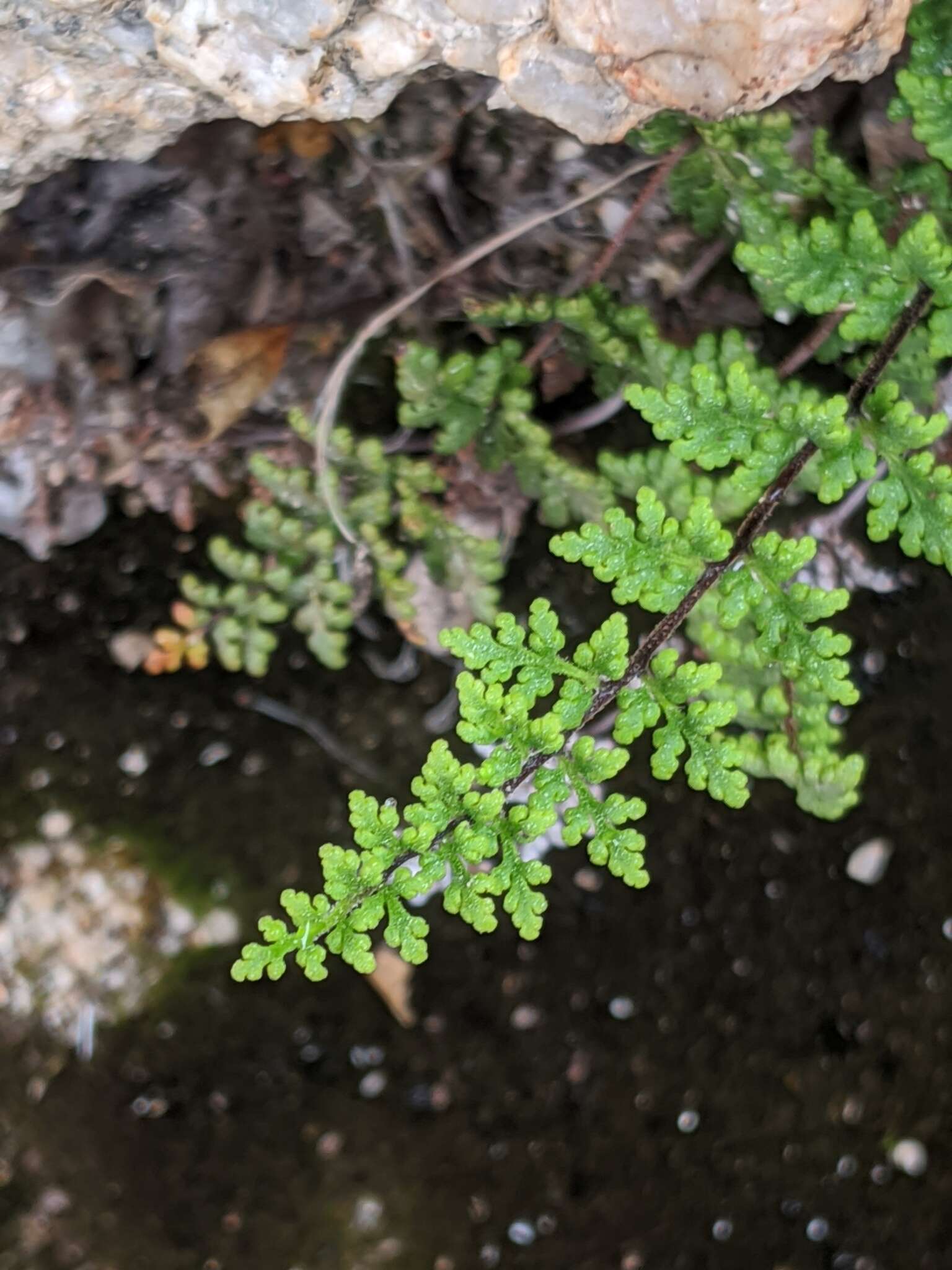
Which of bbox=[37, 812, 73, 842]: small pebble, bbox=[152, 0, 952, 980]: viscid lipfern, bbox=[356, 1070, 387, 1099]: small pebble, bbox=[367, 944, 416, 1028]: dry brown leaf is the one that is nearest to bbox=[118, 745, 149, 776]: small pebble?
bbox=[37, 812, 73, 842]: small pebble

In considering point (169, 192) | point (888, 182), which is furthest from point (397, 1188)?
point (888, 182)

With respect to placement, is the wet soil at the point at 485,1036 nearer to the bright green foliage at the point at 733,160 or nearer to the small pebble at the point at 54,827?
the small pebble at the point at 54,827

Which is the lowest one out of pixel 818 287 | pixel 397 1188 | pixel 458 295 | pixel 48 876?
pixel 397 1188

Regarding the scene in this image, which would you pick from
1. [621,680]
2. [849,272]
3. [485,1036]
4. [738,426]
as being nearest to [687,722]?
[621,680]

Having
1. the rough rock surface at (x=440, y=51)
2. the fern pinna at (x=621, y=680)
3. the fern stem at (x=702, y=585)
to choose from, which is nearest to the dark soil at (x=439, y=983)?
the rough rock surface at (x=440, y=51)

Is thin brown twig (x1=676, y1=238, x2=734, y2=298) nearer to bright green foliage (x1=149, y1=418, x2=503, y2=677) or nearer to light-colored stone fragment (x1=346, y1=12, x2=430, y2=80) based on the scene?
bright green foliage (x1=149, y1=418, x2=503, y2=677)

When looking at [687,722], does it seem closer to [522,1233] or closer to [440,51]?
[440,51]

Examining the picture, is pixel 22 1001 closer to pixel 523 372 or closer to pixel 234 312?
pixel 234 312
